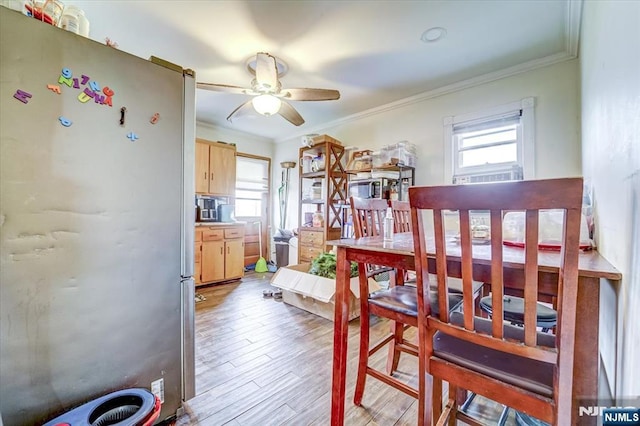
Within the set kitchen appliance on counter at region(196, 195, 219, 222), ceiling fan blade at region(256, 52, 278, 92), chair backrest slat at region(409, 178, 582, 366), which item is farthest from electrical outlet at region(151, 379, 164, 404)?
kitchen appliance on counter at region(196, 195, 219, 222)

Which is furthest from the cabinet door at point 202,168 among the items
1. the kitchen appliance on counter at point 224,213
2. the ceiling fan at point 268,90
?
the ceiling fan at point 268,90

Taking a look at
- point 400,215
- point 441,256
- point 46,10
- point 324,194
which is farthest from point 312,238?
point 46,10

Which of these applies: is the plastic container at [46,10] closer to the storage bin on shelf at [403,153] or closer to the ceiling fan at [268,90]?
the ceiling fan at [268,90]

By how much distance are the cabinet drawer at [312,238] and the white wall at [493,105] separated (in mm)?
1568

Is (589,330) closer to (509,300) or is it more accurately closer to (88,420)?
(509,300)

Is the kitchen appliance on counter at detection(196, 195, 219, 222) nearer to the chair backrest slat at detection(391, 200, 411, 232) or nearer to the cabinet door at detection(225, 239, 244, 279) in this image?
the cabinet door at detection(225, 239, 244, 279)

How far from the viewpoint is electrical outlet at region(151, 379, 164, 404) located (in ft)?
4.24

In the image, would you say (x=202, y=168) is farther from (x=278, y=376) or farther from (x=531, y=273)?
(x=531, y=273)

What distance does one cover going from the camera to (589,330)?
2.41 ft

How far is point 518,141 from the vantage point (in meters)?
2.74

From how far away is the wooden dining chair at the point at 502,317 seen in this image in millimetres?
653

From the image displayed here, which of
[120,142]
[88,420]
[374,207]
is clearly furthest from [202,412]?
[374,207]

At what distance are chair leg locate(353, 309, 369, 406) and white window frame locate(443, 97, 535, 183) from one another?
2366mm

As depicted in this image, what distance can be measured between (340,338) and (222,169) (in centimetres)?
373
